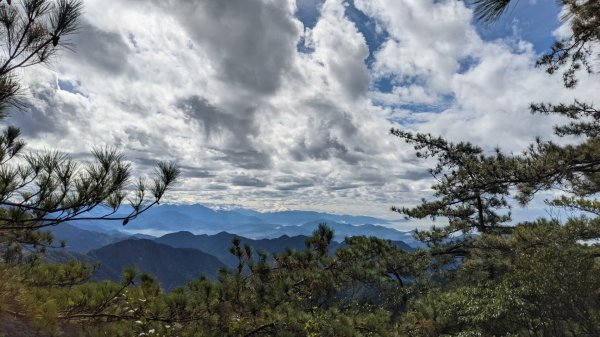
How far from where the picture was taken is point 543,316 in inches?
650

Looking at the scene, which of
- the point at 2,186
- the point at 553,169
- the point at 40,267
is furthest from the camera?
the point at 553,169

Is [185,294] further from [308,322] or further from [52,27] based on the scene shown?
[52,27]

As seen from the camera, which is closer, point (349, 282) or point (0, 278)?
point (0, 278)

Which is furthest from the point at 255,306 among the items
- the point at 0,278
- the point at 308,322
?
the point at 0,278

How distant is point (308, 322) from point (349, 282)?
251 centimetres

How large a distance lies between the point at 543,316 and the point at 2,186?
71.1ft

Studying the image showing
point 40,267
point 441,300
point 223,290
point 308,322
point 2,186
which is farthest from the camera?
point 441,300

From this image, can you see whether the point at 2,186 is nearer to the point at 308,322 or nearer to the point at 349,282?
the point at 308,322

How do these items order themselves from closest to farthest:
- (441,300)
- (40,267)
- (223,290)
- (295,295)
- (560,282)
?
(223,290) < (295,295) < (40,267) < (560,282) < (441,300)

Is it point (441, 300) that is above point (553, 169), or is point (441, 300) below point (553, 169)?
below

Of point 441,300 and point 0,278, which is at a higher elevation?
point 0,278

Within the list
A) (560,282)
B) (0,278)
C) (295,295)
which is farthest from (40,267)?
(560,282)

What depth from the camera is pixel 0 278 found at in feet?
23.1

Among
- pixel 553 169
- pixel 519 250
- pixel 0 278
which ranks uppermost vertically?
pixel 553 169
